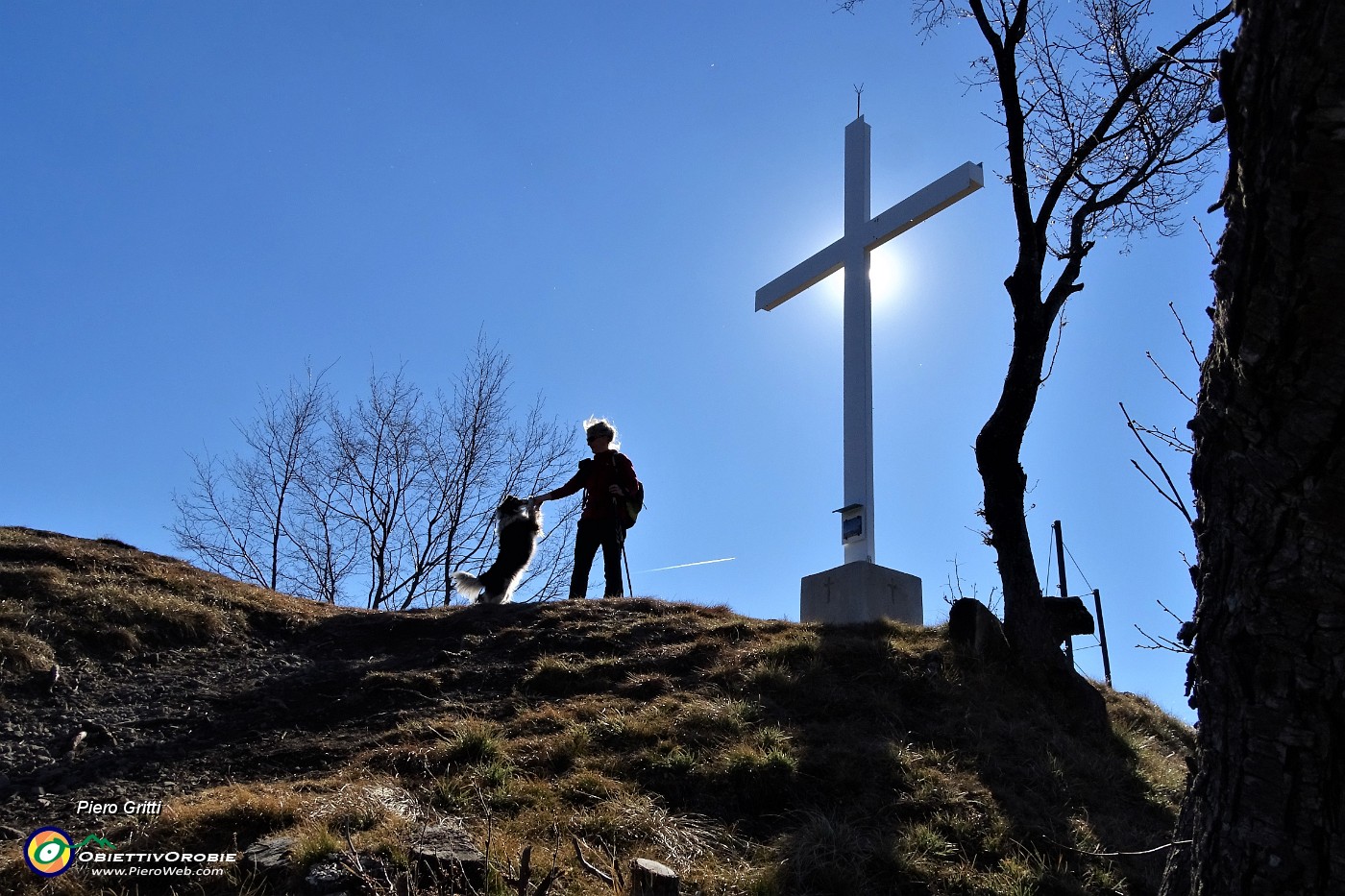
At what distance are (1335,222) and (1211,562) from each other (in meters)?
A: 0.72

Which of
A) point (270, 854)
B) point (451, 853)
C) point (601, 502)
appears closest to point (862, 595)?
point (601, 502)

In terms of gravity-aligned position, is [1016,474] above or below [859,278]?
below

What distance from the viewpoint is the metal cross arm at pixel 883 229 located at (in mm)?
9523

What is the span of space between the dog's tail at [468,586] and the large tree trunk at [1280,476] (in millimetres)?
8670

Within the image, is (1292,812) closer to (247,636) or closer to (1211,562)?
(1211,562)

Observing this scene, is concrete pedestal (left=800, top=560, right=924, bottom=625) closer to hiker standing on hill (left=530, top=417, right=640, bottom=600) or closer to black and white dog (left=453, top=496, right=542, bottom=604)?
hiker standing on hill (left=530, top=417, right=640, bottom=600)

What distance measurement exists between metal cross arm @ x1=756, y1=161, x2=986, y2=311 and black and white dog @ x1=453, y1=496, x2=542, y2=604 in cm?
359

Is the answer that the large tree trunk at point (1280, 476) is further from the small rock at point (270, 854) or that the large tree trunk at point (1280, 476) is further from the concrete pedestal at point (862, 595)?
the concrete pedestal at point (862, 595)

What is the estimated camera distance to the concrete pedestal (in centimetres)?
858

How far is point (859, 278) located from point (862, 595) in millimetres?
3360

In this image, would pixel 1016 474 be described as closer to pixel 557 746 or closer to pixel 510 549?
pixel 557 746

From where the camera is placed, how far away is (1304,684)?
1956 mm

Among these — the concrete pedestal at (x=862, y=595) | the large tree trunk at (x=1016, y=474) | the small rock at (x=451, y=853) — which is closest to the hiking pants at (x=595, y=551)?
the concrete pedestal at (x=862, y=595)

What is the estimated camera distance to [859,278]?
10.3m
